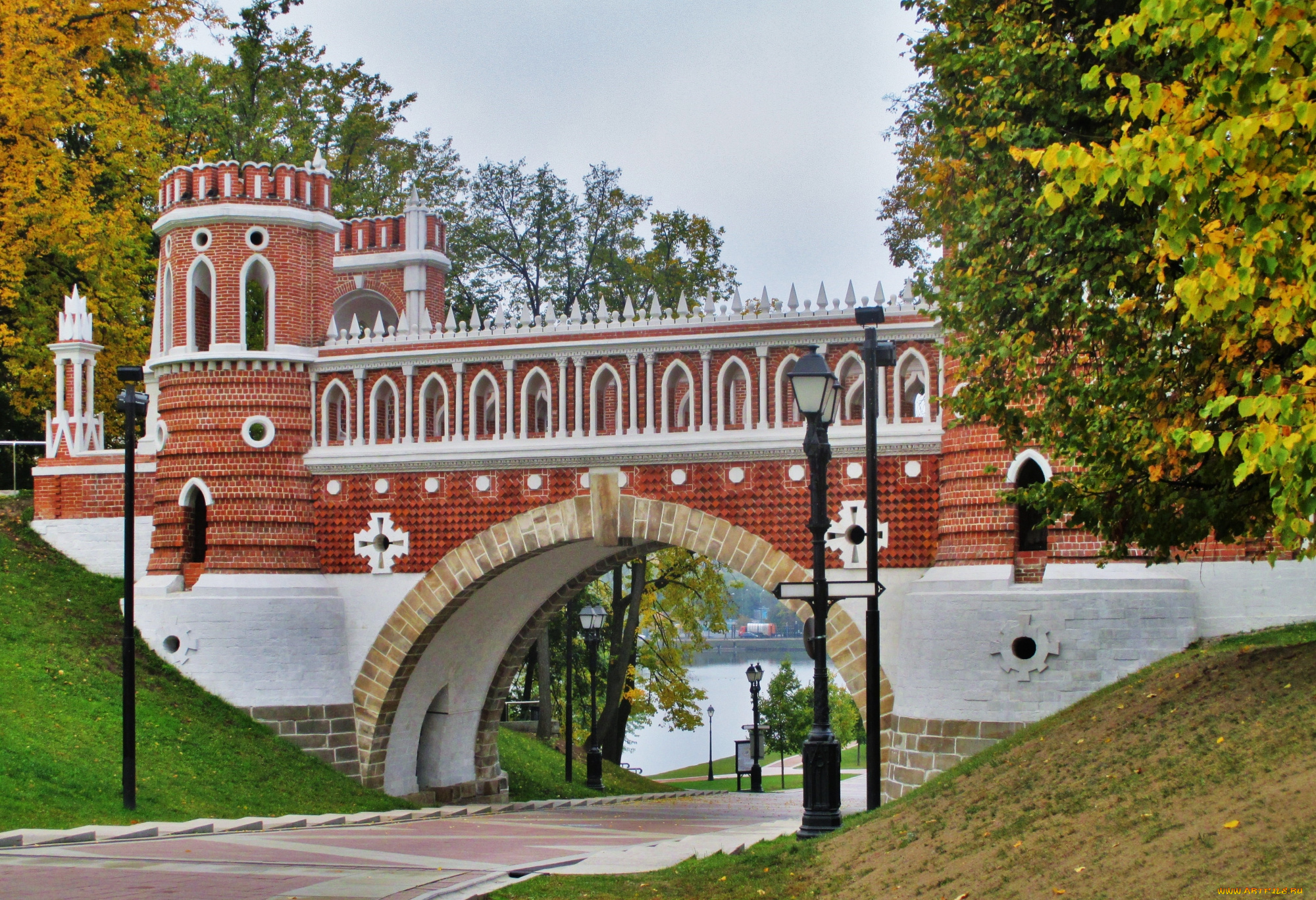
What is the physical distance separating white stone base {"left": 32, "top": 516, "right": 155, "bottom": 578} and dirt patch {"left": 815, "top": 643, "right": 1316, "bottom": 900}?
14.5 m

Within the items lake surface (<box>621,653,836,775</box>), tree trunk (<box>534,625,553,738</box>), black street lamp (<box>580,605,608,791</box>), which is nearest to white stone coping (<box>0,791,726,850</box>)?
black street lamp (<box>580,605,608,791</box>)

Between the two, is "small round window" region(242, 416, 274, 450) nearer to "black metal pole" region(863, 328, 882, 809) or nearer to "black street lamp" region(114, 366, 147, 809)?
"black street lamp" region(114, 366, 147, 809)

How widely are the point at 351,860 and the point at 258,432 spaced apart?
918 centimetres

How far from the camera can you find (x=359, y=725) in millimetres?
19625

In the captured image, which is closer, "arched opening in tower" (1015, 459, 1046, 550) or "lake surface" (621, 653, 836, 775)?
"arched opening in tower" (1015, 459, 1046, 550)

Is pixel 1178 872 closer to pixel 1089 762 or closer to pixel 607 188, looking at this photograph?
pixel 1089 762

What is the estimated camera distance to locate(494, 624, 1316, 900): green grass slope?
6828 mm

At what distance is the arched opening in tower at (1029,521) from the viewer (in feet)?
52.8

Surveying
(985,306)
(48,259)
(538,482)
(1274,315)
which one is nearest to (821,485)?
(985,306)

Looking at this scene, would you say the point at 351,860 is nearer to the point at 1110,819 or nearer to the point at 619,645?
the point at 1110,819

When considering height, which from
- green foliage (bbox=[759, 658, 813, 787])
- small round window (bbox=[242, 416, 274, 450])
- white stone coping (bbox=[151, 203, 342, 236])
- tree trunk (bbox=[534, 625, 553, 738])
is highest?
white stone coping (bbox=[151, 203, 342, 236])

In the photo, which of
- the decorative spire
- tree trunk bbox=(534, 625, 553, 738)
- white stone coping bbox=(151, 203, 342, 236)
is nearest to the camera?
white stone coping bbox=(151, 203, 342, 236)

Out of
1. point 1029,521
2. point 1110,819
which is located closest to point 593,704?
point 1029,521

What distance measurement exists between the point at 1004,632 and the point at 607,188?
18374 millimetres
